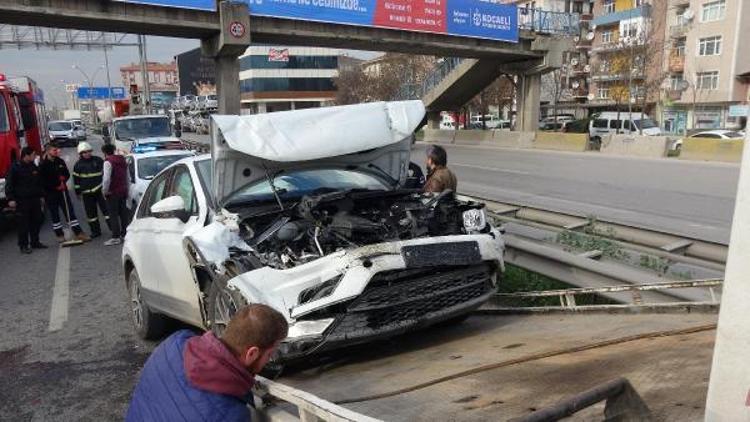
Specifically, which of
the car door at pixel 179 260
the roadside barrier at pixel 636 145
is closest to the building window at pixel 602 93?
the roadside barrier at pixel 636 145

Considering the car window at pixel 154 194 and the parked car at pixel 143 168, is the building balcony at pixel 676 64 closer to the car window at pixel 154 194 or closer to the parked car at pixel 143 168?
the parked car at pixel 143 168

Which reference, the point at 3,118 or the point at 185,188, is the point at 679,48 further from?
the point at 185,188

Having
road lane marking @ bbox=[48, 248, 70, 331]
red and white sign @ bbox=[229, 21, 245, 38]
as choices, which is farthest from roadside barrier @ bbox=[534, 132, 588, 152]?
road lane marking @ bbox=[48, 248, 70, 331]

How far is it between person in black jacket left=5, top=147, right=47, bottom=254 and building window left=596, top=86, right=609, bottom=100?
59627mm

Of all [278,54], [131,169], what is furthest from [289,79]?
[131,169]

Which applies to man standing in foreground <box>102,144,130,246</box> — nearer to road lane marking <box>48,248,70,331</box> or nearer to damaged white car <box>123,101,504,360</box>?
road lane marking <box>48,248,70,331</box>

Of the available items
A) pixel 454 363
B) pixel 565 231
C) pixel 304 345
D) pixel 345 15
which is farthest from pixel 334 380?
pixel 345 15

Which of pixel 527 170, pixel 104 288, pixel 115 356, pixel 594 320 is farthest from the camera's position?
pixel 527 170

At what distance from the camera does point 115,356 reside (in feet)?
17.3

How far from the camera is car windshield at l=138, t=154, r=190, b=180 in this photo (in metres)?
12.2

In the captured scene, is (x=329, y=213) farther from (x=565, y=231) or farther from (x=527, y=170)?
(x=527, y=170)

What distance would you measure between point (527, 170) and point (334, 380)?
57.6ft

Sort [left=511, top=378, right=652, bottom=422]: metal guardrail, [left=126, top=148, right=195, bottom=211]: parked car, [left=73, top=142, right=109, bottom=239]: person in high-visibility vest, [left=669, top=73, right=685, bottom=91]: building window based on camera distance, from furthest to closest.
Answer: [left=669, top=73, right=685, bottom=91]: building window, [left=126, top=148, right=195, bottom=211]: parked car, [left=73, top=142, right=109, bottom=239]: person in high-visibility vest, [left=511, top=378, right=652, bottom=422]: metal guardrail

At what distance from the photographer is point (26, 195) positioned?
1002cm
